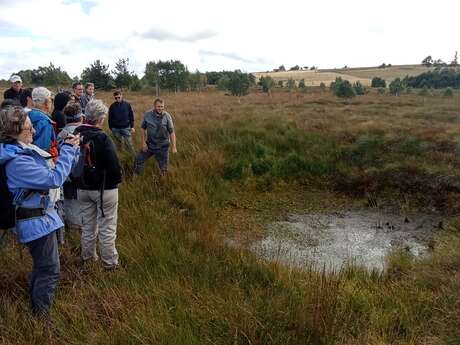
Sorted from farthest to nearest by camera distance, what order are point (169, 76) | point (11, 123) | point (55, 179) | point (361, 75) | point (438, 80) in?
point (361, 75), point (438, 80), point (169, 76), point (55, 179), point (11, 123)

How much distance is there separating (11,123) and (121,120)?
5837mm

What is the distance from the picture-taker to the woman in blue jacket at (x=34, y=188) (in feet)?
8.68

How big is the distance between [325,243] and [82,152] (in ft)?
13.3

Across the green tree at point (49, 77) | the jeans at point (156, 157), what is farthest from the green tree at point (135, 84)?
the jeans at point (156, 157)

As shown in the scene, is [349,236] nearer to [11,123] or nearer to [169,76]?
[11,123]

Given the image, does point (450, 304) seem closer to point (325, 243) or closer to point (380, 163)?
point (325, 243)

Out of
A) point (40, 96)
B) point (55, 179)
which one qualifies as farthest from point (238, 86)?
point (55, 179)

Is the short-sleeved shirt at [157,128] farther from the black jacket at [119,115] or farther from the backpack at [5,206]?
the backpack at [5,206]

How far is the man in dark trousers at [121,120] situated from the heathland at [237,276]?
63 centimetres

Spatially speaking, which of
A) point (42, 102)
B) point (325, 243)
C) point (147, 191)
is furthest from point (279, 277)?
point (147, 191)

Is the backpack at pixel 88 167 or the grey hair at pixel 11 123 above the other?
the grey hair at pixel 11 123

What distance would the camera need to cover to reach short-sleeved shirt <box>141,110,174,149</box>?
23.1ft

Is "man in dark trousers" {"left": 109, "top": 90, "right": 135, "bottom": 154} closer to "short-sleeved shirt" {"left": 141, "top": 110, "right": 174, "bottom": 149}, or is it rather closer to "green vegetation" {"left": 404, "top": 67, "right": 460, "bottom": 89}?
"short-sleeved shirt" {"left": 141, "top": 110, "right": 174, "bottom": 149}

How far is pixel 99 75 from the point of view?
32.6 metres
